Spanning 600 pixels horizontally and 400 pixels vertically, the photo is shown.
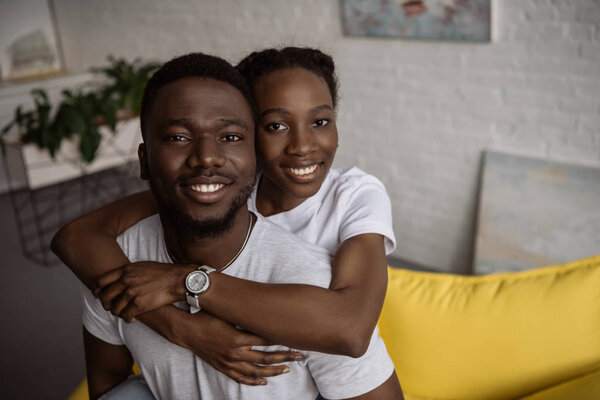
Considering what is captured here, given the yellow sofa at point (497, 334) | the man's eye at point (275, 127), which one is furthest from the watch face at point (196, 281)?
the yellow sofa at point (497, 334)

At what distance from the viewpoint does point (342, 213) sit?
1.42 m

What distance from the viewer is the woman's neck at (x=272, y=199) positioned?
1.50 m

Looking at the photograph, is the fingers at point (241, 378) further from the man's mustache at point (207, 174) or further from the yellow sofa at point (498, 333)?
the yellow sofa at point (498, 333)

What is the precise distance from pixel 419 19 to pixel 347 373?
2292mm

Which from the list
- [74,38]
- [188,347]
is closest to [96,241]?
[188,347]

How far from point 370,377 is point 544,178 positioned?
6.61 ft

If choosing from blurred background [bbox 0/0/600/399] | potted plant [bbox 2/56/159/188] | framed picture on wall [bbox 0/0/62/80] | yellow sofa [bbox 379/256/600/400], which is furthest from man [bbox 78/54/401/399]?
framed picture on wall [bbox 0/0/62/80]

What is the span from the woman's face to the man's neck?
0.23m

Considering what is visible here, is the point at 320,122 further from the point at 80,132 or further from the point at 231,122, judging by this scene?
the point at 80,132

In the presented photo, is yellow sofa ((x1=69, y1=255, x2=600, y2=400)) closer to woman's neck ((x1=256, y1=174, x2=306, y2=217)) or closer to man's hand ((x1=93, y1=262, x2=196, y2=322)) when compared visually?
woman's neck ((x1=256, y1=174, x2=306, y2=217))

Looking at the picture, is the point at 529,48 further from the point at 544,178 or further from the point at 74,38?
the point at 74,38

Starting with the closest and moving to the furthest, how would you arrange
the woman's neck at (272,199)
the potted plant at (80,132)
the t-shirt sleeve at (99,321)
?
the t-shirt sleeve at (99,321), the woman's neck at (272,199), the potted plant at (80,132)

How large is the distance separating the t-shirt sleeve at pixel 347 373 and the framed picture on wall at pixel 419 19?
2.10m

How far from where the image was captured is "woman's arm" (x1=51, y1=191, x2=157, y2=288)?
3.97 feet
